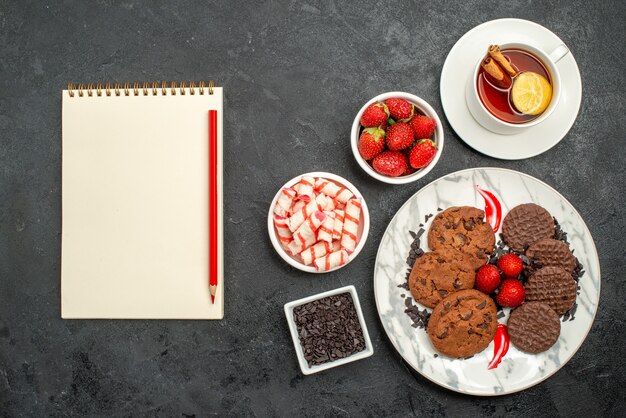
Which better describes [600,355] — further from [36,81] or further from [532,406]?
[36,81]

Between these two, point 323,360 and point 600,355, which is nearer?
point 323,360

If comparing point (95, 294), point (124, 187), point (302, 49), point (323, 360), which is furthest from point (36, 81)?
point (323, 360)

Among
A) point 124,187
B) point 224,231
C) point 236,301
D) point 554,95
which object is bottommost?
point 236,301

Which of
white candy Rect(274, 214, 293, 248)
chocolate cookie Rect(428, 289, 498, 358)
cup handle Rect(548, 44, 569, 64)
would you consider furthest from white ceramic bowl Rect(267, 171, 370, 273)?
cup handle Rect(548, 44, 569, 64)

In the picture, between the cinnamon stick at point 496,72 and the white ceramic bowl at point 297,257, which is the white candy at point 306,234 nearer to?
the white ceramic bowl at point 297,257

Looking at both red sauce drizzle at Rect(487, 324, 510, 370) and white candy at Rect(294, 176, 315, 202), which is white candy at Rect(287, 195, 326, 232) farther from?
red sauce drizzle at Rect(487, 324, 510, 370)

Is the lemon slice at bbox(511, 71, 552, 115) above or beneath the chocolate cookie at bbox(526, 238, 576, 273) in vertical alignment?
above
